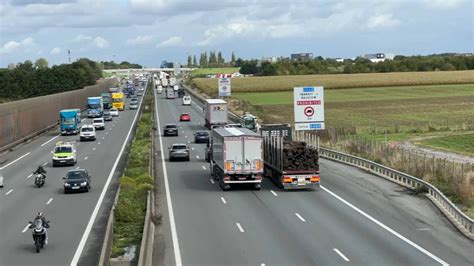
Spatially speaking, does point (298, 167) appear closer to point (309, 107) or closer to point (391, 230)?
point (391, 230)

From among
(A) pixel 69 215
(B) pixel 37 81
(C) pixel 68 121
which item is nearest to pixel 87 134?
(C) pixel 68 121

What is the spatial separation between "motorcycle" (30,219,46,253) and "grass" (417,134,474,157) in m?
39.0

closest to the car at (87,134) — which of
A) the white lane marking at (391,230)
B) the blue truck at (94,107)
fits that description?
the blue truck at (94,107)

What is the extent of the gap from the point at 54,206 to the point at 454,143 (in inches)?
1578

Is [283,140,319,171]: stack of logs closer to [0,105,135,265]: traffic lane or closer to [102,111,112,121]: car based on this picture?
[0,105,135,265]: traffic lane

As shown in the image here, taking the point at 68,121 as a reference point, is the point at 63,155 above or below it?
A: above

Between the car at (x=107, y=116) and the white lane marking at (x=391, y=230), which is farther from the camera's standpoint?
the car at (x=107, y=116)

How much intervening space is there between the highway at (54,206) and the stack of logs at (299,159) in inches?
355

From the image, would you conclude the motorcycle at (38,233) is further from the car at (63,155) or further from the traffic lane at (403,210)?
the car at (63,155)

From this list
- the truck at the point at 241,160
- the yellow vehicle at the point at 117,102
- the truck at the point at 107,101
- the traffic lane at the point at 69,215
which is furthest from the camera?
the truck at the point at 107,101

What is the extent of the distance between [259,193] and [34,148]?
37533 millimetres

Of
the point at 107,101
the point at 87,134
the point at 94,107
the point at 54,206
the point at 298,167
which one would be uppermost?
the point at 298,167

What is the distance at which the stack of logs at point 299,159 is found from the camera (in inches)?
1479

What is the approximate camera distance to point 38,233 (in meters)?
23.2
